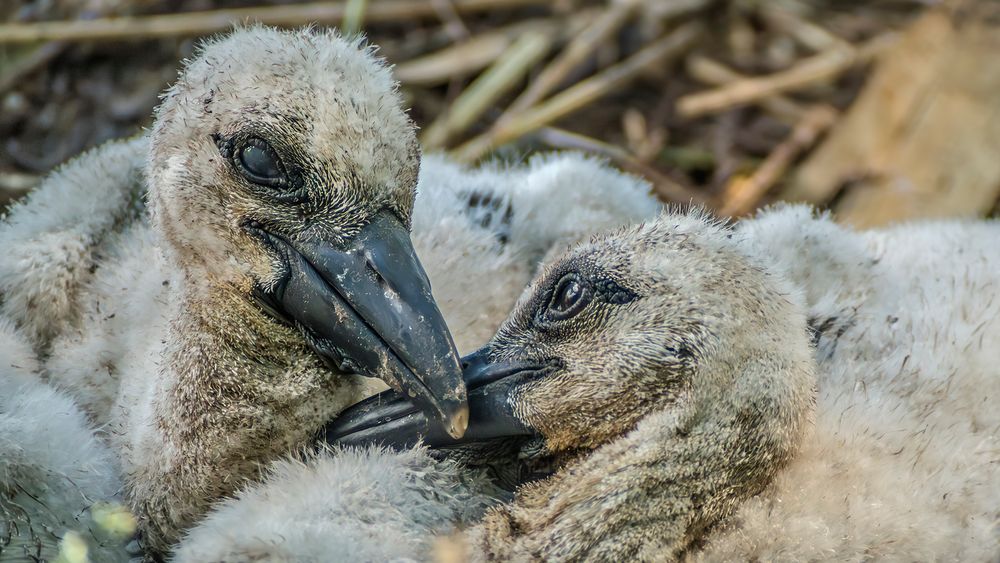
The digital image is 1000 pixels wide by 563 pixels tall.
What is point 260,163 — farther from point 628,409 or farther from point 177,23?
point 177,23

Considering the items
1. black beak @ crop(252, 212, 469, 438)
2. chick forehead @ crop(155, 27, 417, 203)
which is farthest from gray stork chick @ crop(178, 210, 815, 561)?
chick forehead @ crop(155, 27, 417, 203)

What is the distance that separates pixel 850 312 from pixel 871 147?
162 centimetres

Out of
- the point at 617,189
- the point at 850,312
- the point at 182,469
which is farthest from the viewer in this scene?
the point at 617,189

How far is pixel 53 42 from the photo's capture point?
4.26 meters

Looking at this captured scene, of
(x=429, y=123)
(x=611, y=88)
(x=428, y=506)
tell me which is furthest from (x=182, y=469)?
(x=611, y=88)

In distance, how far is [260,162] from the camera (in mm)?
2242

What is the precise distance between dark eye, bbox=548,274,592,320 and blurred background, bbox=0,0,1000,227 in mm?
1607

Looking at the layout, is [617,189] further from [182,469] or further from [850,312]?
[182,469]

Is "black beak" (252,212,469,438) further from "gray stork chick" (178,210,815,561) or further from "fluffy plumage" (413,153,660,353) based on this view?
"fluffy plumage" (413,153,660,353)

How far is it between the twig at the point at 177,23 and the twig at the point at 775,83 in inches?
44.2

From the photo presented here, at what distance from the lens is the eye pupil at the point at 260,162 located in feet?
7.33

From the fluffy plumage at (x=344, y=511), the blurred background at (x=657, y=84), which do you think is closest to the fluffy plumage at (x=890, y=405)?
the fluffy plumage at (x=344, y=511)

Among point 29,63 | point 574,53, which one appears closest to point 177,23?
point 29,63

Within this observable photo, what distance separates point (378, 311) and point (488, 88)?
2.28 metres
